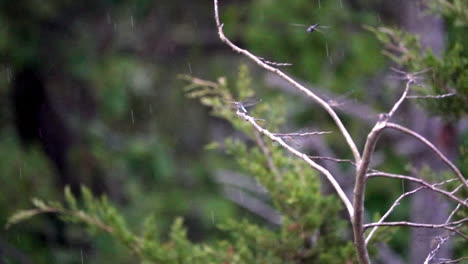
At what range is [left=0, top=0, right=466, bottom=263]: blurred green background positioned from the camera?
720 centimetres

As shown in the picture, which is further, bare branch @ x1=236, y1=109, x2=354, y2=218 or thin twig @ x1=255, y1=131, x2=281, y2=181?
thin twig @ x1=255, y1=131, x2=281, y2=181

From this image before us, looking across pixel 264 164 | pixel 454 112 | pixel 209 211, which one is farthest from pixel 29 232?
pixel 454 112

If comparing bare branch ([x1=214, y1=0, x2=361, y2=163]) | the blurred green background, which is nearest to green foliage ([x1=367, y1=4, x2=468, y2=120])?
bare branch ([x1=214, y1=0, x2=361, y2=163])

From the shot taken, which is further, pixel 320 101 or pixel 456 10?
pixel 456 10

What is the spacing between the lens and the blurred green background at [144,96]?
720 centimetres

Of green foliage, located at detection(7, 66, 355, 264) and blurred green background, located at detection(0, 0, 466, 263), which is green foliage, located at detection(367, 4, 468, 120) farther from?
blurred green background, located at detection(0, 0, 466, 263)

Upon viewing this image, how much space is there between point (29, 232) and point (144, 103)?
2.12 meters

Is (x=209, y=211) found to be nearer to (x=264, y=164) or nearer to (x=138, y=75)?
(x=138, y=75)

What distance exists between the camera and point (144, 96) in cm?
885

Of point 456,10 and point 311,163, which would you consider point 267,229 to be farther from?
point 311,163

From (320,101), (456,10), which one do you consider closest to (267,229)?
(456,10)

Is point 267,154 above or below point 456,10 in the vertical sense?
below

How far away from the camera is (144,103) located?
8914 millimetres

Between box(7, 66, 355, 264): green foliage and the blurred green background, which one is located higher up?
box(7, 66, 355, 264): green foliage
